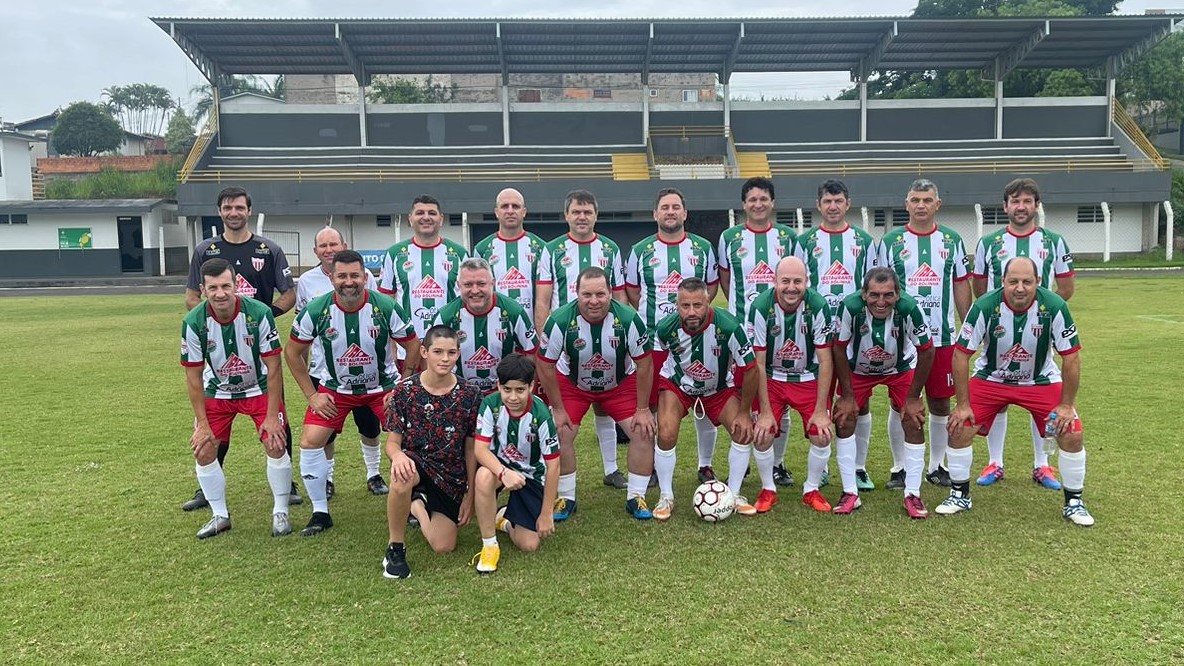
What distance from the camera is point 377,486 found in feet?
19.1

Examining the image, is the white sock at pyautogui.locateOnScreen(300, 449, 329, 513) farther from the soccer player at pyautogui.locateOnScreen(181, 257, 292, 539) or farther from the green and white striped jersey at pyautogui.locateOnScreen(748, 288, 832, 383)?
the green and white striped jersey at pyautogui.locateOnScreen(748, 288, 832, 383)

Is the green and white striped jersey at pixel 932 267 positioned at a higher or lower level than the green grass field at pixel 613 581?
higher

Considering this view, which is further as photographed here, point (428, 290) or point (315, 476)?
point (428, 290)

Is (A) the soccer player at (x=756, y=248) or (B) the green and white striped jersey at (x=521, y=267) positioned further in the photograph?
(B) the green and white striped jersey at (x=521, y=267)

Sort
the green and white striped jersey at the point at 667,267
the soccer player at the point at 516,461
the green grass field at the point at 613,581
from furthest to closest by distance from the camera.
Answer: the green and white striped jersey at the point at 667,267 → the soccer player at the point at 516,461 → the green grass field at the point at 613,581

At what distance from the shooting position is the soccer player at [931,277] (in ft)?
18.7

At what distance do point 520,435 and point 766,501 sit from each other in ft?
5.64

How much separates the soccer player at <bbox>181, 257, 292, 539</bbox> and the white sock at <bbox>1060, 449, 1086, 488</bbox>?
4.79 metres

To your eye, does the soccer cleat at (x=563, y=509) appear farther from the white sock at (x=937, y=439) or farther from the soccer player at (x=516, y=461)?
the white sock at (x=937, y=439)

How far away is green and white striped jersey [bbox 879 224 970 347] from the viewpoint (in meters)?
5.78

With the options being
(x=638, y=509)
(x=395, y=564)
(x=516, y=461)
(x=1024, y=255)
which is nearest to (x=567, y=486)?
(x=638, y=509)

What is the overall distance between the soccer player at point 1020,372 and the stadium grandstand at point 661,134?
27075mm

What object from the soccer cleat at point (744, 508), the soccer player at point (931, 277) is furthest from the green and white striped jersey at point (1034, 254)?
the soccer cleat at point (744, 508)

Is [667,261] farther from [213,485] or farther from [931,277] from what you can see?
[213,485]
